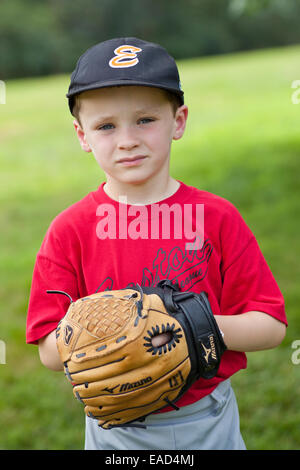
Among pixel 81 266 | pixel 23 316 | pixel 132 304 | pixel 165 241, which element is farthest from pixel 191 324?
pixel 23 316

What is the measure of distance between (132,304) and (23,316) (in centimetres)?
305

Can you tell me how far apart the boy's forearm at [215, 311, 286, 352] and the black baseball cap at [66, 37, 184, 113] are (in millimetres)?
695

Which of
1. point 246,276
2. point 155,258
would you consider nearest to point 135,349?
point 155,258

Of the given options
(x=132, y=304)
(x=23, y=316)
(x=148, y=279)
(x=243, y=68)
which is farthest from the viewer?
(x=243, y=68)

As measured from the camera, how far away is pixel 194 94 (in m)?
13.2

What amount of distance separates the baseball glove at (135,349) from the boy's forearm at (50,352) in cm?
16

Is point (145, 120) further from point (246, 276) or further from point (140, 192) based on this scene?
point (246, 276)

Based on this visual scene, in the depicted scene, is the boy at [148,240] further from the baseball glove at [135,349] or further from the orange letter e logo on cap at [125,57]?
the baseball glove at [135,349]

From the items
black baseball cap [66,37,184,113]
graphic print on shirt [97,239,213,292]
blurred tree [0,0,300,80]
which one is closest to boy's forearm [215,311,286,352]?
graphic print on shirt [97,239,213,292]

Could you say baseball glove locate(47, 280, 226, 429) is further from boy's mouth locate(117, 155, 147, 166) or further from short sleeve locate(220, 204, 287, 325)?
boy's mouth locate(117, 155, 147, 166)

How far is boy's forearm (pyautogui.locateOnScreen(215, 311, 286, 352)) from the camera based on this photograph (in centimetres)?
174

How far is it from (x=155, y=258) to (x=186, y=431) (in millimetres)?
551

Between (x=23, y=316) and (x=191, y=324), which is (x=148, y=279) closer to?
(x=191, y=324)

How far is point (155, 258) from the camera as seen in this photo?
5.83 feet
